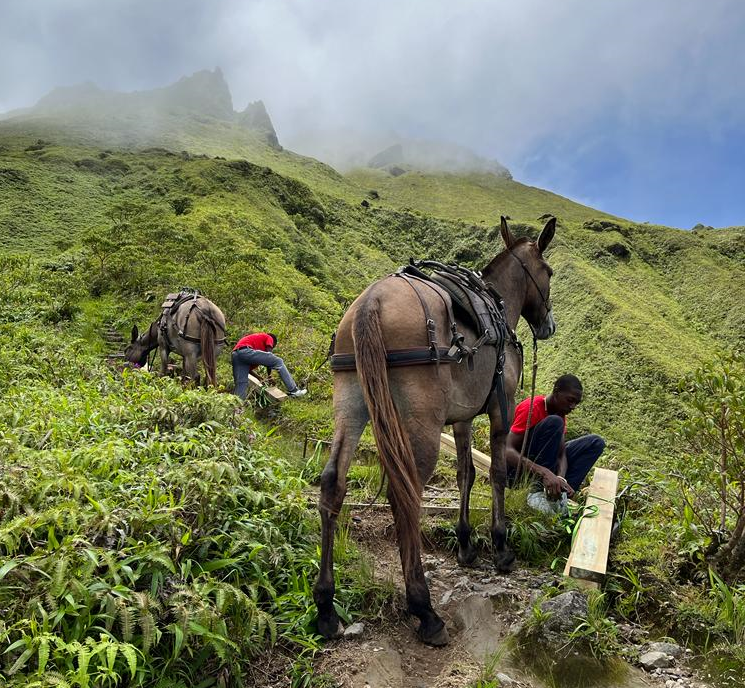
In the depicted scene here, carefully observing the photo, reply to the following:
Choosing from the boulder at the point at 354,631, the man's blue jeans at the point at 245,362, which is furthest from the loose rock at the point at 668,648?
the man's blue jeans at the point at 245,362

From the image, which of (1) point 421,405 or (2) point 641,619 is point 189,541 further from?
(2) point 641,619

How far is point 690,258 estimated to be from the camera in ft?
117

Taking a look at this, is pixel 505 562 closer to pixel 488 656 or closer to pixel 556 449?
pixel 488 656

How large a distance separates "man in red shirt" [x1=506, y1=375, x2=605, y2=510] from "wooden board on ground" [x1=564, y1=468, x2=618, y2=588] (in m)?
0.24

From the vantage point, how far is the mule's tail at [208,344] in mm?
8344

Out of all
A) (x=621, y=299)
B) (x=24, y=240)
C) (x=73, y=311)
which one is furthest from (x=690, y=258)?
(x=24, y=240)

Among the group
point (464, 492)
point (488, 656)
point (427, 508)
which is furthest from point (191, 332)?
point (488, 656)

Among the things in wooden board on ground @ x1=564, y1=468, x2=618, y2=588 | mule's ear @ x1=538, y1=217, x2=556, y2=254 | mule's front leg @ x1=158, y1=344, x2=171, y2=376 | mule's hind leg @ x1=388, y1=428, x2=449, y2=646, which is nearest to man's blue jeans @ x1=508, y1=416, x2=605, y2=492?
wooden board on ground @ x1=564, y1=468, x2=618, y2=588

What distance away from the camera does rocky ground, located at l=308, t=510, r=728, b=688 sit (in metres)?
2.64

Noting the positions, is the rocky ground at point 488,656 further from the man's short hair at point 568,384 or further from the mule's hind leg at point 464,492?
the man's short hair at point 568,384

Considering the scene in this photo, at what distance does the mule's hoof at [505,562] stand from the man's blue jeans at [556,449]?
1.01 m

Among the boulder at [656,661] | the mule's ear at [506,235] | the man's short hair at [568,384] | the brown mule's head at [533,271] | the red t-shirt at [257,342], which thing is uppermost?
the mule's ear at [506,235]

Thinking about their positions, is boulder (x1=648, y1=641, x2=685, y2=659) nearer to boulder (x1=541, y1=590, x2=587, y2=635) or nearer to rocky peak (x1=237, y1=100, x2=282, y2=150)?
boulder (x1=541, y1=590, x2=587, y2=635)

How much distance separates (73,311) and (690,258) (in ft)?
126
